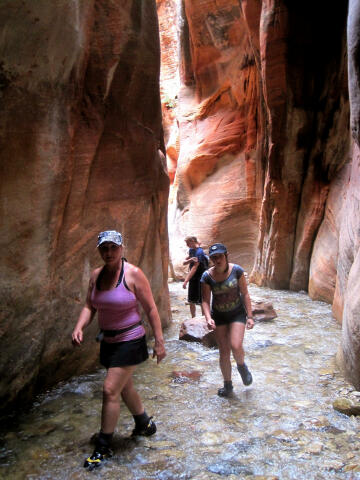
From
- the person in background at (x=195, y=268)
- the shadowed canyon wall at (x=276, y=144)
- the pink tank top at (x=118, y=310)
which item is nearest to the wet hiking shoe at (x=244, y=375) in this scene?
the shadowed canyon wall at (x=276, y=144)

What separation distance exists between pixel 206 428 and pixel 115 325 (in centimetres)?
119

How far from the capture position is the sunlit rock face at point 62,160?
11.7 feet

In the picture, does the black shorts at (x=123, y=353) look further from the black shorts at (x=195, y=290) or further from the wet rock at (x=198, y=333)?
the black shorts at (x=195, y=290)

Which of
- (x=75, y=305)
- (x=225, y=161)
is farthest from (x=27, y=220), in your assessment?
(x=225, y=161)

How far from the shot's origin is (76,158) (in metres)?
4.45

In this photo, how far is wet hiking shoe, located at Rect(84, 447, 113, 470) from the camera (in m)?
2.87

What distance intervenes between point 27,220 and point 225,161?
33.1ft

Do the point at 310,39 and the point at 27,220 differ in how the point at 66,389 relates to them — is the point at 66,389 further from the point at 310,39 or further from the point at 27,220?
the point at 310,39

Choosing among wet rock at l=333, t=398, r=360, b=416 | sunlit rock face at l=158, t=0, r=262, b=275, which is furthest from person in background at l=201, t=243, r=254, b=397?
sunlit rock face at l=158, t=0, r=262, b=275

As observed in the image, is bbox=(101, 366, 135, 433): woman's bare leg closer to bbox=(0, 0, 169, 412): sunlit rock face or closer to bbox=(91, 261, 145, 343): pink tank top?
bbox=(91, 261, 145, 343): pink tank top

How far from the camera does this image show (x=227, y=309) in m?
4.09

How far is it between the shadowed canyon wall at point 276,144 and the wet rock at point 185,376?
154 cm

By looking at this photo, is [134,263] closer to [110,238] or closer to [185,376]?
[185,376]

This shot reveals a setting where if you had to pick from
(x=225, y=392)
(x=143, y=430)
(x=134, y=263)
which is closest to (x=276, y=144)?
(x=134, y=263)
